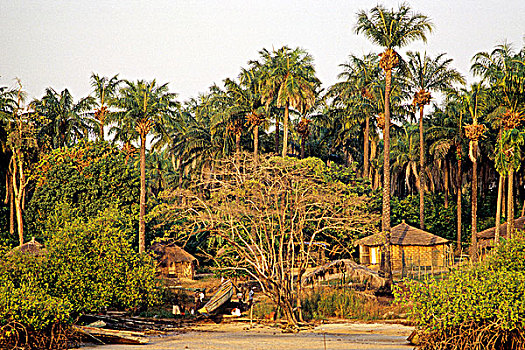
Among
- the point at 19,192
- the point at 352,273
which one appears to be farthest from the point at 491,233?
the point at 19,192

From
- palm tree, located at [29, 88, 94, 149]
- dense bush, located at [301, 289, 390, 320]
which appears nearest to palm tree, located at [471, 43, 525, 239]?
dense bush, located at [301, 289, 390, 320]

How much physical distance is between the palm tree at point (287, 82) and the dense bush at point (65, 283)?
66.7 ft

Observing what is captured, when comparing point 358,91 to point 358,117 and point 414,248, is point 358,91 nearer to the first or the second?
point 358,117

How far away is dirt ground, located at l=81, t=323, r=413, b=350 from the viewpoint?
73.6ft

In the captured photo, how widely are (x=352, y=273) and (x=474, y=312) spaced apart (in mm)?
17440

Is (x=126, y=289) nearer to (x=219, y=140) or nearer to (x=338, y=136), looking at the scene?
(x=219, y=140)

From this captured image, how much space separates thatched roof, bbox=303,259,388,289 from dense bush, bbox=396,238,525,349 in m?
15.1

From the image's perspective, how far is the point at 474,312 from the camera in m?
17.6

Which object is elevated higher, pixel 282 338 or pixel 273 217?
pixel 273 217

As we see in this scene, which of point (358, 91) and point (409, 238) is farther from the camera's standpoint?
point (358, 91)

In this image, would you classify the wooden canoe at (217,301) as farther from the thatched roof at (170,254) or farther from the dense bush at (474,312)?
the dense bush at (474,312)

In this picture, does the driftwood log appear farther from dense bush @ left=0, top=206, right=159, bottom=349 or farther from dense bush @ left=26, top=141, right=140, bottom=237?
dense bush @ left=26, top=141, right=140, bottom=237

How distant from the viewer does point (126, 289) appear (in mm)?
26828

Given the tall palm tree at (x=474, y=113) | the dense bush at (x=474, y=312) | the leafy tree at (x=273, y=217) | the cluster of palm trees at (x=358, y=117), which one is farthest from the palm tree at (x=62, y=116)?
the dense bush at (x=474, y=312)
